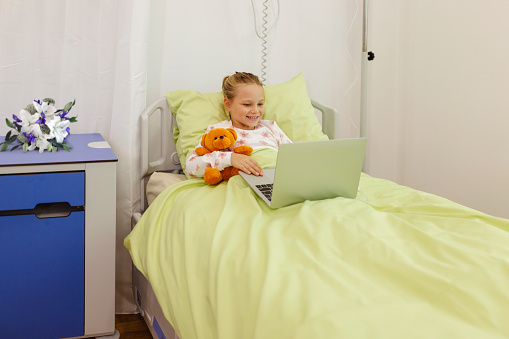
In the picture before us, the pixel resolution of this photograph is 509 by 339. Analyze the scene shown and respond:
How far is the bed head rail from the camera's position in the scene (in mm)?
1910

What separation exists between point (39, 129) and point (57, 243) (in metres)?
0.39

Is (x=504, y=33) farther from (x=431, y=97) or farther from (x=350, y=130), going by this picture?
(x=350, y=130)

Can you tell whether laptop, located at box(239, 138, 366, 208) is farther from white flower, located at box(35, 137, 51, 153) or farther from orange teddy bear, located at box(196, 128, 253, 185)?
white flower, located at box(35, 137, 51, 153)

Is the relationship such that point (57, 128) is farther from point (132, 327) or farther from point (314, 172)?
point (314, 172)

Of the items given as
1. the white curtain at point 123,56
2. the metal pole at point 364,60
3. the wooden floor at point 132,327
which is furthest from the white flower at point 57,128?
the metal pole at point 364,60

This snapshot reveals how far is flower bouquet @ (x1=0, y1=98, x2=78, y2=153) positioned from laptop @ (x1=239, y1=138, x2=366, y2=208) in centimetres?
75

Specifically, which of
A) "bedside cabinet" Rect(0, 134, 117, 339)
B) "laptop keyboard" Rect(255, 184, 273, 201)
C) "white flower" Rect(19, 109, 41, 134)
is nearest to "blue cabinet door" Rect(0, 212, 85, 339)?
"bedside cabinet" Rect(0, 134, 117, 339)

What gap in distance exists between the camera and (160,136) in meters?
2.13

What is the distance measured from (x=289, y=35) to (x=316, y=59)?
191mm

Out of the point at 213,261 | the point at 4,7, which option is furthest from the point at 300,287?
the point at 4,7

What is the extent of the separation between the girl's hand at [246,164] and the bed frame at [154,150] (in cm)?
48

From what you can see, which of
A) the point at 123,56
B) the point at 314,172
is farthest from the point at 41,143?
the point at 314,172

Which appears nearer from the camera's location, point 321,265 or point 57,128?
point 321,265

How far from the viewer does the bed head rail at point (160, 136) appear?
191cm
